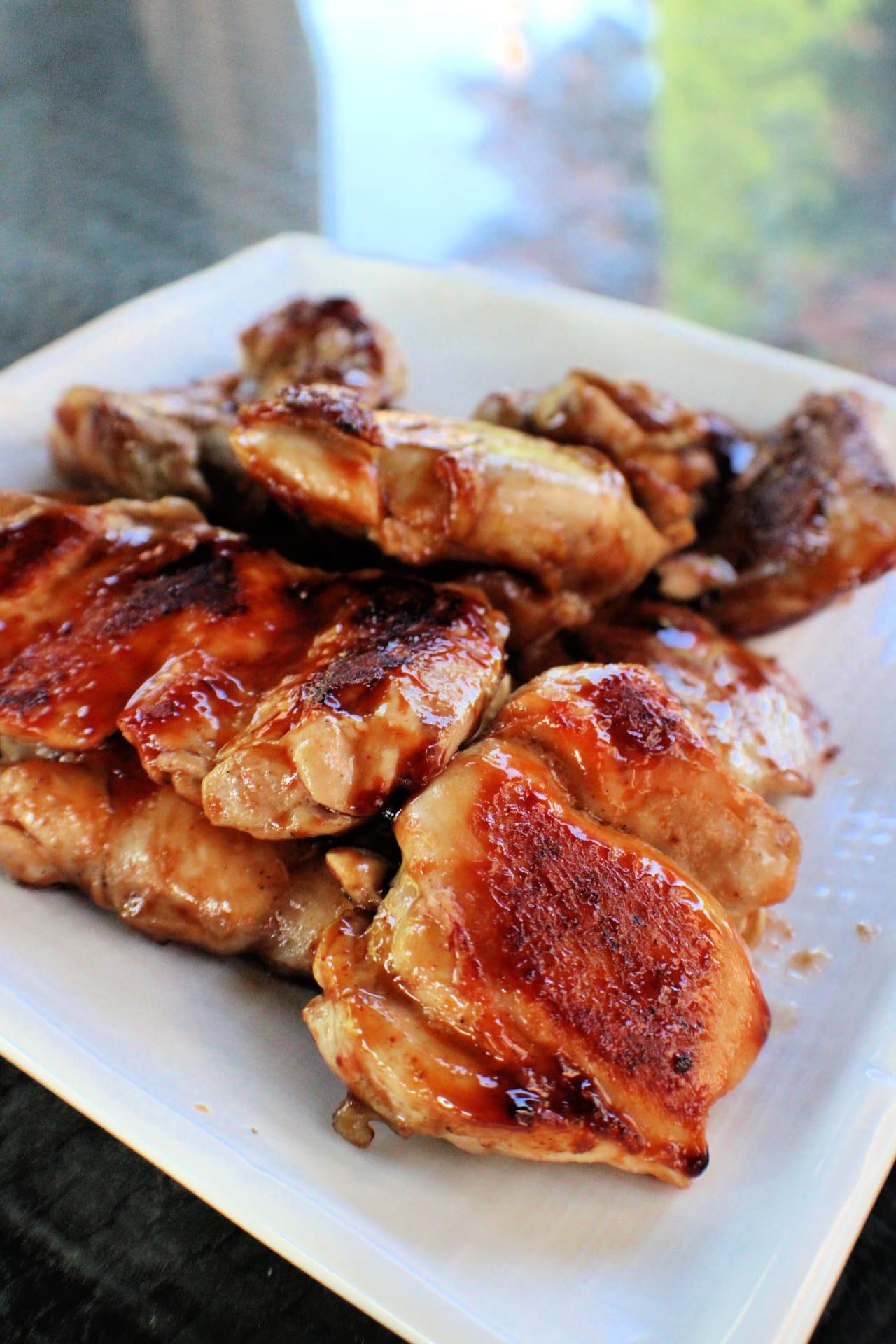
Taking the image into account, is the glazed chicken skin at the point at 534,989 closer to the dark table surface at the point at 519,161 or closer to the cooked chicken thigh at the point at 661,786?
the cooked chicken thigh at the point at 661,786

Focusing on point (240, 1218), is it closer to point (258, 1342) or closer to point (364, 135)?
point (258, 1342)

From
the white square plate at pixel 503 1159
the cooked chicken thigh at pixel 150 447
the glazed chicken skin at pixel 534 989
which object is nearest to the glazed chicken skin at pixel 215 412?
the cooked chicken thigh at pixel 150 447

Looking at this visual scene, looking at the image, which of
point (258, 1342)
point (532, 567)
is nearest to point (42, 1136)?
point (258, 1342)

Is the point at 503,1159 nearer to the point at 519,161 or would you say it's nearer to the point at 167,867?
the point at 167,867

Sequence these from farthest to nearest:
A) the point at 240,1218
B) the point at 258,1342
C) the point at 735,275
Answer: the point at 735,275 → the point at 258,1342 → the point at 240,1218

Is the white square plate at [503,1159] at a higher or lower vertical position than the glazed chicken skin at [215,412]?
lower

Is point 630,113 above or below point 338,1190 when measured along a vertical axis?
above

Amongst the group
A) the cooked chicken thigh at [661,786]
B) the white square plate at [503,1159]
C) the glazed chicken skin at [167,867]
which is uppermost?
the cooked chicken thigh at [661,786]

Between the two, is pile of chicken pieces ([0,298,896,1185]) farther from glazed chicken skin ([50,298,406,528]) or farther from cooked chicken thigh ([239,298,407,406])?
cooked chicken thigh ([239,298,407,406])
